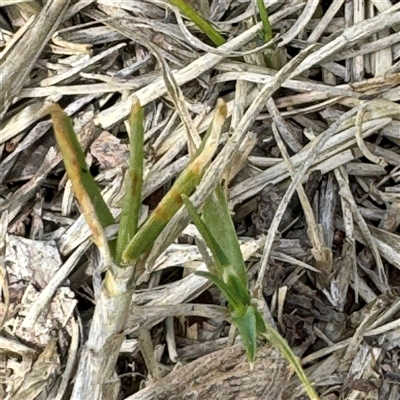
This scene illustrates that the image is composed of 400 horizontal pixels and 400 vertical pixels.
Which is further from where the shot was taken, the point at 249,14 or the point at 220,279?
the point at 249,14

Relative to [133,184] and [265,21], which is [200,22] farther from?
[133,184]

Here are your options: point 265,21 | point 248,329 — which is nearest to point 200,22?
point 265,21

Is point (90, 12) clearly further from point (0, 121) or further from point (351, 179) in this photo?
point (351, 179)

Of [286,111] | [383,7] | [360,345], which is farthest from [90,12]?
[360,345]

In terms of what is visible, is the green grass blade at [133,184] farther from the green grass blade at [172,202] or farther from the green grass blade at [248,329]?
the green grass blade at [248,329]

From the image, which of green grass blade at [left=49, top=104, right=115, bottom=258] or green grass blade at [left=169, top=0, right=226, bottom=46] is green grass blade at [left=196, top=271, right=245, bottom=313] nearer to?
green grass blade at [left=49, top=104, right=115, bottom=258]

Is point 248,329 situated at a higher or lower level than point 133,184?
lower
